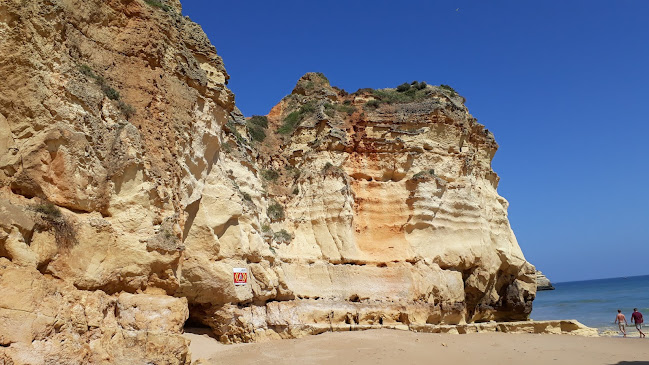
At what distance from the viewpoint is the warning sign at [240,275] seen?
12312 mm

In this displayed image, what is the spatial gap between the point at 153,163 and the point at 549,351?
1135 cm

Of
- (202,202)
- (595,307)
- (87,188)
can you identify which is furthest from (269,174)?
(595,307)

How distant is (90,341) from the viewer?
21.9ft

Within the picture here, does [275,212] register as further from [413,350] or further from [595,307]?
[595,307]

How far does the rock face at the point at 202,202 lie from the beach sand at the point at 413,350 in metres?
1.03

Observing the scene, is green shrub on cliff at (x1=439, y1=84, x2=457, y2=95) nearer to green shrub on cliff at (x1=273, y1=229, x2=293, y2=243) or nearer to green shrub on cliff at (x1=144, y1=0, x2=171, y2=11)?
green shrub on cliff at (x1=273, y1=229, x2=293, y2=243)

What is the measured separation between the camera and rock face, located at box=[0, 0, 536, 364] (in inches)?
270

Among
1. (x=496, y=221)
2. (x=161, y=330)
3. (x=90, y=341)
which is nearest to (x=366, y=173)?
(x=496, y=221)

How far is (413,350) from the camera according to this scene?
1235 cm

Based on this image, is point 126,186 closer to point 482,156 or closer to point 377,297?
point 377,297

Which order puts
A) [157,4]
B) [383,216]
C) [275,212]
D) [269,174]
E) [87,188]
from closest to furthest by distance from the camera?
[87,188] < [157,4] < [275,212] < [383,216] < [269,174]

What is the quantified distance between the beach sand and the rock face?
103 centimetres

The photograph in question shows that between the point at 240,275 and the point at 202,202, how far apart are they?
2089mm

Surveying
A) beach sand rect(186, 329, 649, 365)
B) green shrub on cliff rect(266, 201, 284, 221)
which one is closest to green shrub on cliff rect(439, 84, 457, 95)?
green shrub on cliff rect(266, 201, 284, 221)
